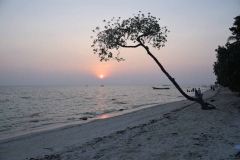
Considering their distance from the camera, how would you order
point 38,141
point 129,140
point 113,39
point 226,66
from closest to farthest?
point 129,140
point 38,141
point 113,39
point 226,66

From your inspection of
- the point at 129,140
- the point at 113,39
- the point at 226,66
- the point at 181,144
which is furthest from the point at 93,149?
the point at 226,66

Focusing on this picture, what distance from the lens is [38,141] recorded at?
1286 cm

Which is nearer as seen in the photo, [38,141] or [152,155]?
[152,155]

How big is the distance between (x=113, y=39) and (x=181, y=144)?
10706 mm

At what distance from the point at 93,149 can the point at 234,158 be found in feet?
17.9

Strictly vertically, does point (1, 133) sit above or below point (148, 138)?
below

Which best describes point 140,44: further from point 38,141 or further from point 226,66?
point 38,141

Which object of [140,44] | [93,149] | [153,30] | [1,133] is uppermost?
[153,30]

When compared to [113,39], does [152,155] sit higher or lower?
lower

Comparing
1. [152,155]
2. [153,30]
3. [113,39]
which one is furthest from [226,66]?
[152,155]

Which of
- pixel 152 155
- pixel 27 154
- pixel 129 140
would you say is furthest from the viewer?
pixel 27 154

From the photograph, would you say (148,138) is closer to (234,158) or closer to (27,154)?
(234,158)

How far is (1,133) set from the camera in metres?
16.7

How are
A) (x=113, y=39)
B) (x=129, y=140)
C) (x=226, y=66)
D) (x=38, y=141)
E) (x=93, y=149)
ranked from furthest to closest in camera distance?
(x=226, y=66), (x=113, y=39), (x=38, y=141), (x=129, y=140), (x=93, y=149)
